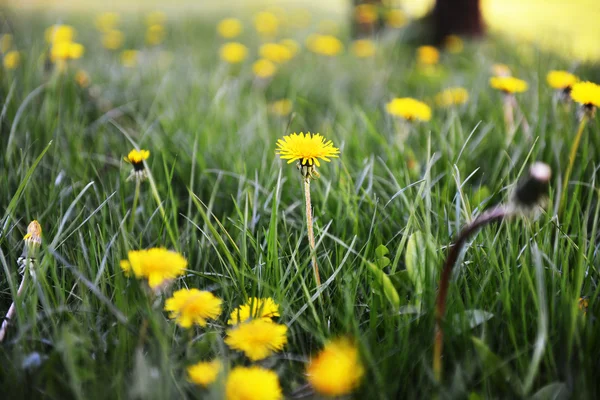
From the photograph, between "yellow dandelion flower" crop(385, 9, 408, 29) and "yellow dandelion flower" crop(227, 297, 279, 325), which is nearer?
"yellow dandelion flower" crop(227, 297, 279, 325)

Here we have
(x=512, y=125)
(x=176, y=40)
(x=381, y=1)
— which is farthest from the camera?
(x=381, y=1)

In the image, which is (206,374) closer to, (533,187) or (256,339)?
(256,339)

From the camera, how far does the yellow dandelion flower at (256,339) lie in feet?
2.59

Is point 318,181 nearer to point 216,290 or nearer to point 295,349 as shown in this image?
point 216,290

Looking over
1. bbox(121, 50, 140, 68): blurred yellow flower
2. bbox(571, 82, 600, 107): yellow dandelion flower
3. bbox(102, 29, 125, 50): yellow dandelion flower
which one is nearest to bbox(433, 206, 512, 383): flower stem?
bbox(571, 82, 600, 107): yellow dandelion flower

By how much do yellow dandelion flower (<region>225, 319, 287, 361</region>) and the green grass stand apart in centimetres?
4

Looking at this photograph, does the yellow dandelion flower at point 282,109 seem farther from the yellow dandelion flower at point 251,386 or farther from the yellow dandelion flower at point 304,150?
the yellow dandelion flower at point 251,386

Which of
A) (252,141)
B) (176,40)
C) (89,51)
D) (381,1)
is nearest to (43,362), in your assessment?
(252,141)

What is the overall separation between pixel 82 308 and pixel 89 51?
10.5ft

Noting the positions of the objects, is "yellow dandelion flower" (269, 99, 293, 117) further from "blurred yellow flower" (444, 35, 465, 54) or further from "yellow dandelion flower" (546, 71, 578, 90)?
"blurred yellow flower" (444, 35, 465, 54)

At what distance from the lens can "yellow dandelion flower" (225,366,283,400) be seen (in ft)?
2.24

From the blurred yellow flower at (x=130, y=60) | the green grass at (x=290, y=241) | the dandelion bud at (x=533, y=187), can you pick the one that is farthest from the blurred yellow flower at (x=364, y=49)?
the dandelion bud at (x=533, y=187)

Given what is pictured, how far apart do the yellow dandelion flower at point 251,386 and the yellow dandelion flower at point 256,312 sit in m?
0.19

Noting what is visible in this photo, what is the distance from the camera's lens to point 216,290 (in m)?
1.14
